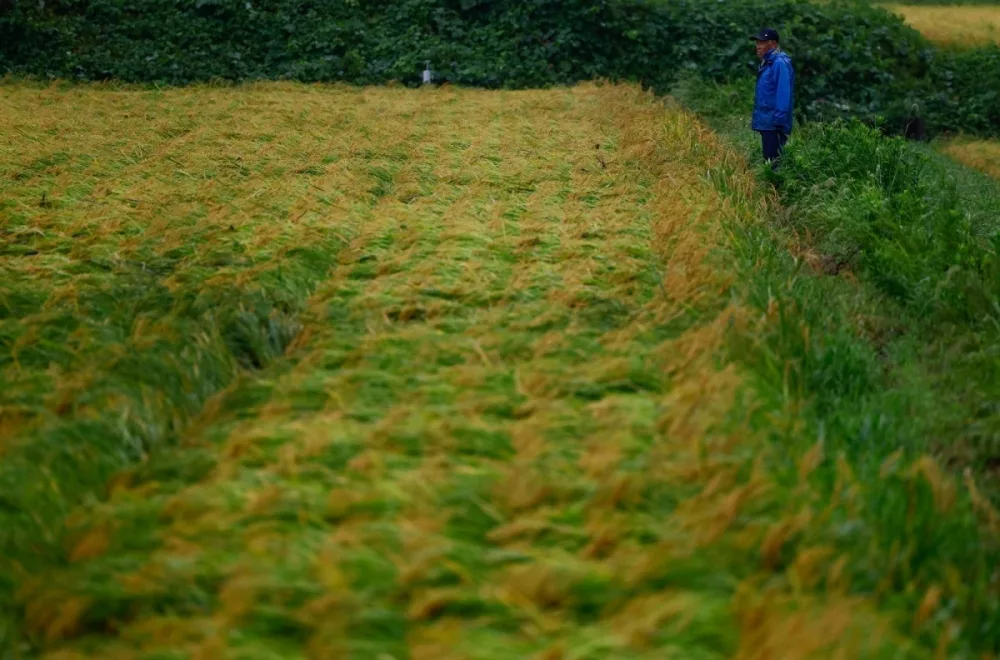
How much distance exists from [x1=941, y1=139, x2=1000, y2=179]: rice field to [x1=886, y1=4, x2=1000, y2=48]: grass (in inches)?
124

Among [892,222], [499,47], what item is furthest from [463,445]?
[499,47]

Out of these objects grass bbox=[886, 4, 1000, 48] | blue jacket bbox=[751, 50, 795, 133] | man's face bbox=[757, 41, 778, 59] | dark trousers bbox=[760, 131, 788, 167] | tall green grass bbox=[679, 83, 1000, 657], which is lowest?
tall green grass bbox=[679, 83, 1000, 657]

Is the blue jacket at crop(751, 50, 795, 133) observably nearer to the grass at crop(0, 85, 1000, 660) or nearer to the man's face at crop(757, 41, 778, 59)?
the man's face at crop(757, 41, 778, 59)

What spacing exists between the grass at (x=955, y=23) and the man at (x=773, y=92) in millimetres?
11575

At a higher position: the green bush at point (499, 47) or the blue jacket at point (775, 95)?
the green bush at point (499, 47)

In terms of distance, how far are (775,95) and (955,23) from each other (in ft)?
45.7

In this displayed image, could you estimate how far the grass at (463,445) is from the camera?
2232 millimetres

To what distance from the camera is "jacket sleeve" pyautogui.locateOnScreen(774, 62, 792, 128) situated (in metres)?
8.02

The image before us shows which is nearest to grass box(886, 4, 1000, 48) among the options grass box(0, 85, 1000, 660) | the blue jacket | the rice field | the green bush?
the green bush

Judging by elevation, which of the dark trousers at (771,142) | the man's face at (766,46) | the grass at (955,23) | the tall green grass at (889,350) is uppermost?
the grass at (955,23)

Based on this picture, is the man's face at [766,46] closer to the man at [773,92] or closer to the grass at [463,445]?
the man at [773,92]

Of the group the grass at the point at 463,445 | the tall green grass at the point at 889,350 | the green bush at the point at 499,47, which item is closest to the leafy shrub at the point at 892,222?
the tall green grass at the point at 889,350

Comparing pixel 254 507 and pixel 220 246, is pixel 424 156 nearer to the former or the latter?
pixel 220 246

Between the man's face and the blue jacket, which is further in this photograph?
the man's face
